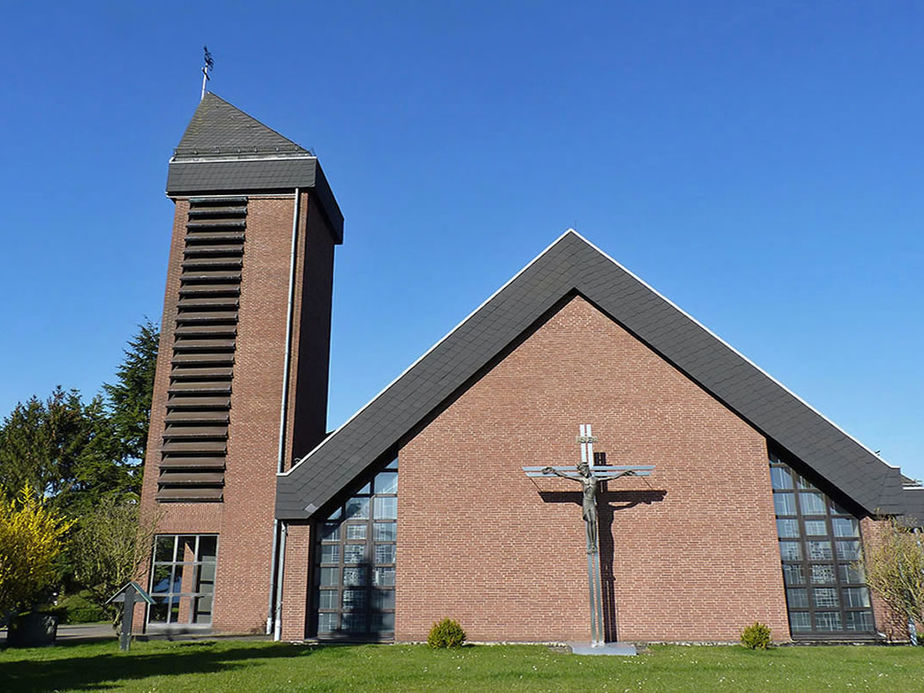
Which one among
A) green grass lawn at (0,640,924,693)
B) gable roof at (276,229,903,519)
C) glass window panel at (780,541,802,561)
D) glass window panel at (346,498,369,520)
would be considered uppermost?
gable roof at (276,229,903,519)

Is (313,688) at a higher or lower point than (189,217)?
lower

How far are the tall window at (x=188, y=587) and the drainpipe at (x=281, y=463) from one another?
1.97 m

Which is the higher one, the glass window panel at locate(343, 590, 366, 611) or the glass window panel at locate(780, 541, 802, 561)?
the glass window panel at locate(780, 541, 802, 561)

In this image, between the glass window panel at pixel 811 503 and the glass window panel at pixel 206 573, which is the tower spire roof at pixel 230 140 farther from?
the glass window panel at pixel 811 503

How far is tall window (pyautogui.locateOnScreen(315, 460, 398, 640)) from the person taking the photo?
→ 18.1m

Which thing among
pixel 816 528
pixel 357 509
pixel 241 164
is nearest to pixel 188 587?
pixel 357 509

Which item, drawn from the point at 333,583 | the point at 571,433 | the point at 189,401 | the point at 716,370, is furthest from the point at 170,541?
the point at 716,370

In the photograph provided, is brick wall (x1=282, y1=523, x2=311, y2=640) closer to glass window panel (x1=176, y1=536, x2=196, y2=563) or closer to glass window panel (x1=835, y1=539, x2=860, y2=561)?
glass window panel (x1=176, y1=536, x2=196, y2=563)

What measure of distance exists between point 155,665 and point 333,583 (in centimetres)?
468

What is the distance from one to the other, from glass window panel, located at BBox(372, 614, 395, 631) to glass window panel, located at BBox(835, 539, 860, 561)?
10.9 metres

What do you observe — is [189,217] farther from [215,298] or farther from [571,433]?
[571,433]

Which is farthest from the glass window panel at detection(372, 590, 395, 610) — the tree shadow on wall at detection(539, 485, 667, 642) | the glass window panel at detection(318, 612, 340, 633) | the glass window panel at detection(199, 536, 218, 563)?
the glass window panel at detection(199, 536, 218, 563)

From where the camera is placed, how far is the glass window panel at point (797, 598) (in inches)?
691

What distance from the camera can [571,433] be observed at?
18625 mm
